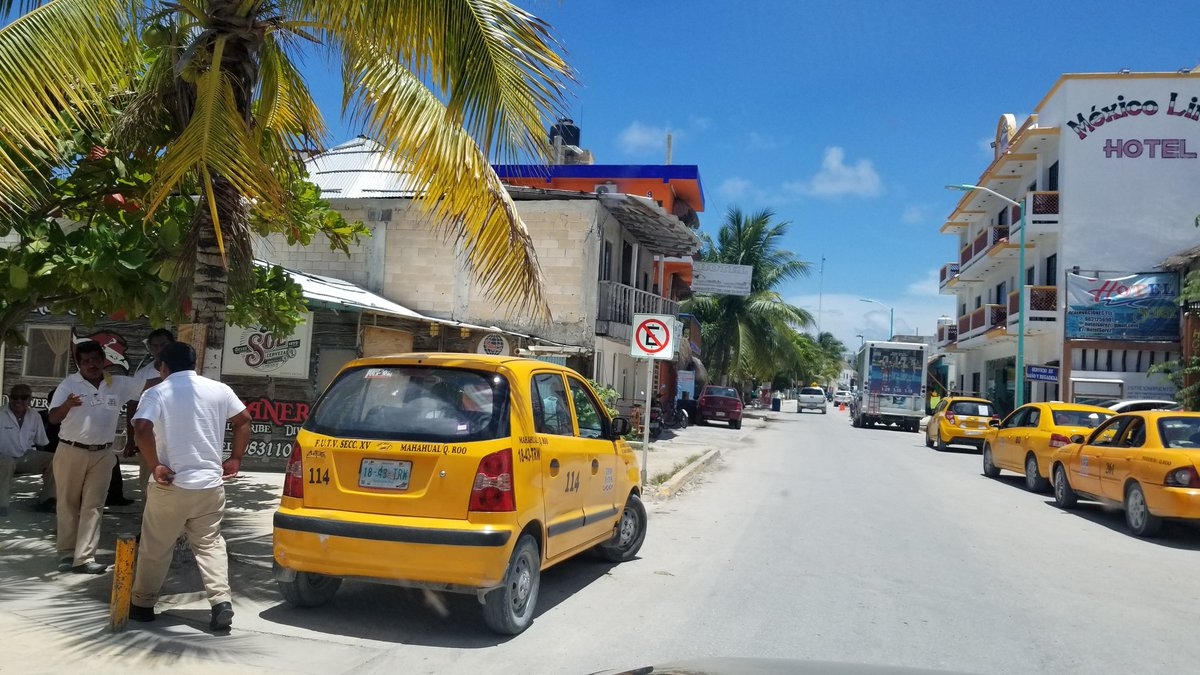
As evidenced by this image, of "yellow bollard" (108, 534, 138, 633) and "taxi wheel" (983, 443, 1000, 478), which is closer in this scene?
"yellow bollard" (108, 534, 138, 633)

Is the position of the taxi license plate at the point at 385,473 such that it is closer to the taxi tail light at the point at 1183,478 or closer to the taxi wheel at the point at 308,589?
the taxi wheel at the point at 308,589

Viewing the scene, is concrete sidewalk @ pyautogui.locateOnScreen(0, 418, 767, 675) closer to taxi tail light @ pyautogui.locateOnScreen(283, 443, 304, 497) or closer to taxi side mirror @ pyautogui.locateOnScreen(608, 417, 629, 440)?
taxi tail light @ pyautogui.locateOnScreen(283, 443, 304, 497)

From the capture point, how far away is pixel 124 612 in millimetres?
5320

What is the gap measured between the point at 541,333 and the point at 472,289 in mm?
1990

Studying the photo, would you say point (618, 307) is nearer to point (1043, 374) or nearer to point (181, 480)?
point (1043, 374)

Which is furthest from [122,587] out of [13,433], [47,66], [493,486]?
[13,433]

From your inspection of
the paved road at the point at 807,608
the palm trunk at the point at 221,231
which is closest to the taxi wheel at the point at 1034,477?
the paved road at the point at 807,608

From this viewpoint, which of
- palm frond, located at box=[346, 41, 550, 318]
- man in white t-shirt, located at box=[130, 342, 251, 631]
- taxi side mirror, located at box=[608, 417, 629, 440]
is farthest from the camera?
taxi side mirror, located at box=[608, 417, 629, 440]

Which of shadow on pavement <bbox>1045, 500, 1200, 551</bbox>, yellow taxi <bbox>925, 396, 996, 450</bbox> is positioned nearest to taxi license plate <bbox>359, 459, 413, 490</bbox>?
shadow on pavement <bbox>1045, 500, 1200, 551</bbox>

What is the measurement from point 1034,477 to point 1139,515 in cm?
462

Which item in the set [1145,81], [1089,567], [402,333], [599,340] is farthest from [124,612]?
[1145,81]

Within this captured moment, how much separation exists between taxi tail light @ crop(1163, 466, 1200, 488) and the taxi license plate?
8638 mm

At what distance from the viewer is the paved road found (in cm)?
528

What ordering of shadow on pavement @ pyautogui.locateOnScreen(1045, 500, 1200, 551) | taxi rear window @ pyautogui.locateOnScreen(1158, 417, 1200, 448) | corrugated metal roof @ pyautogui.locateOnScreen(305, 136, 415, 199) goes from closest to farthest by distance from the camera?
shadow on pavement @ pyautogui.locateOnScreen(1045, 500, 1200, 551), taxi rear window @ pyautogui.locateOnScreen(1158, 417, 1200, 448), corrugated metal roof @ pyautogui.locateOnScreen(305, 136, 415, 199)
